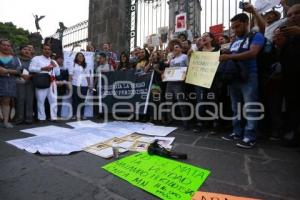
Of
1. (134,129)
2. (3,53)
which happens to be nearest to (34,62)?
(3,53)

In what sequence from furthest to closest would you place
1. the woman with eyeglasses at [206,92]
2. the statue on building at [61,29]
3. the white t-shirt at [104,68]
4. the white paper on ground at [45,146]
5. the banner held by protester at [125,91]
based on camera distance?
the statue on building at [61,29] < the white t-shirt at [104,68] < the banner held by protester at [125,91] < the woman with eyeglasses at [206,92] < the white paper on ground at [45,146]

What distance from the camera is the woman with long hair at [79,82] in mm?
6461

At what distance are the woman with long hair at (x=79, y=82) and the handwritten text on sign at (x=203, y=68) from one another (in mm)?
2912

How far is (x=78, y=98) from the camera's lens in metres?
6.52

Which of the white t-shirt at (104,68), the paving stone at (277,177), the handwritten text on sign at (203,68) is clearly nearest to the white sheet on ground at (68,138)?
the handwritten text on sign at (203,68)

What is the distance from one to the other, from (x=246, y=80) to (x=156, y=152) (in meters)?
1.69

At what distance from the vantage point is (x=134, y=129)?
15.9 ft

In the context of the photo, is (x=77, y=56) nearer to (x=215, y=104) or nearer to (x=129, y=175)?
(x=215, y=104)

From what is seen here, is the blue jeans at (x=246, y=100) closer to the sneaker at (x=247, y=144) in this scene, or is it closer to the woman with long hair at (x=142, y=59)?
the sneaker at (x=247, y=144)

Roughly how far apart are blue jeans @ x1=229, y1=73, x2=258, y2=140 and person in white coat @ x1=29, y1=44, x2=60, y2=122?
401 centimetres

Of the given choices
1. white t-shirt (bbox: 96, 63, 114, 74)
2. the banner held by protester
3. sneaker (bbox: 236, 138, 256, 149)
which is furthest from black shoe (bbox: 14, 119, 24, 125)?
sneaker (bbox: 236, 138, 256, 149)

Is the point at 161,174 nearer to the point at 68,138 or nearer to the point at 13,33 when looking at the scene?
the point at 68,138

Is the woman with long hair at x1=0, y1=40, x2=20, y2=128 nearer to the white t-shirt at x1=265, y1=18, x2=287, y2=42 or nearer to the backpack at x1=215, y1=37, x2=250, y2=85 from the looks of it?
the backpack at x1=215, y1=37, x2=250, y2=85

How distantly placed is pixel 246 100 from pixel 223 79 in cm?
44
